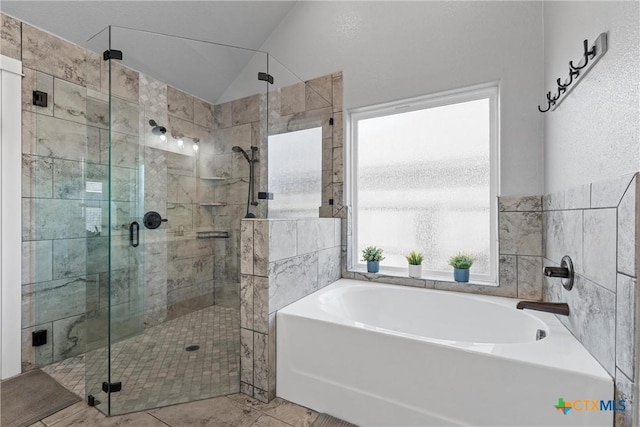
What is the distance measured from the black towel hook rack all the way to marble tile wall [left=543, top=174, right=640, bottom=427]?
514mm

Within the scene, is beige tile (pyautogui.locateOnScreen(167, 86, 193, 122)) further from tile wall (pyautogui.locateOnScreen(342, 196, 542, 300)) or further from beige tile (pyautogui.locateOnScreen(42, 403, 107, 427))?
tile wall (pyautogui.locateOnScreen(342, 196, 542, 300))

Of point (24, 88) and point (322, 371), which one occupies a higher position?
point (24, 88)

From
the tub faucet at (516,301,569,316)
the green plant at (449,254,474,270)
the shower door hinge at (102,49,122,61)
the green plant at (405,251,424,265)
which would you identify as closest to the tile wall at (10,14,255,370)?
the shower door hinge at (102,49,122,61)

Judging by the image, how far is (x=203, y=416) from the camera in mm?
1544

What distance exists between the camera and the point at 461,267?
2.09m

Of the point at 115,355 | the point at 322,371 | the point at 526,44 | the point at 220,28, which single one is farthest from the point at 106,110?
the point at 526,44

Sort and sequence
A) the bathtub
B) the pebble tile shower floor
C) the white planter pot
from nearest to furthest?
the bathtub
the pebble tile shower floor
the white planter pot

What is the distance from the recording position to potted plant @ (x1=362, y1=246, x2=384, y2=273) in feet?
7.92

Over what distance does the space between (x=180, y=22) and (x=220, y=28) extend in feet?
1.12

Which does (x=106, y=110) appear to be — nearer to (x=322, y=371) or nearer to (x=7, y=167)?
(x=7, y=167)

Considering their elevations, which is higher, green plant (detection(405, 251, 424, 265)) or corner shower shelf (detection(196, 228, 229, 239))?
corner shower shelf (detection(196, 228, 229, 239))

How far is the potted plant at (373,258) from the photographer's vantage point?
2414 mm

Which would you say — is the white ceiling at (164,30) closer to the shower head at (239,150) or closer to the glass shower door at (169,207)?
the glass shower door at (169,207)

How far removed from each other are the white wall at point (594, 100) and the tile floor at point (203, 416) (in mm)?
1781
